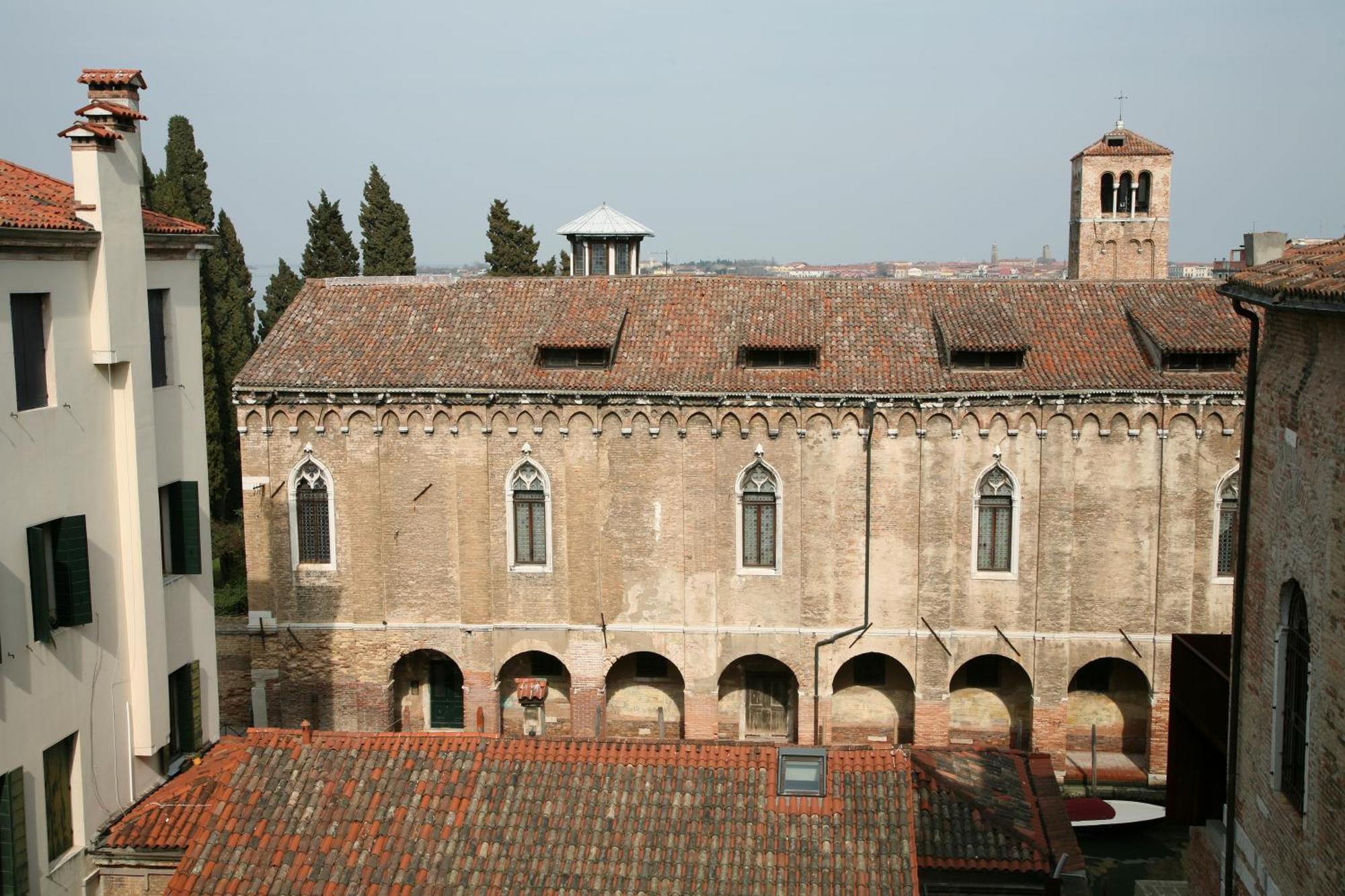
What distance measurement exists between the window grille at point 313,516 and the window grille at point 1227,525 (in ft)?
66.1

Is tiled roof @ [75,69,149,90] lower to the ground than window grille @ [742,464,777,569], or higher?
higher

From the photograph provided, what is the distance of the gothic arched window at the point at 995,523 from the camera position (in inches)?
1153

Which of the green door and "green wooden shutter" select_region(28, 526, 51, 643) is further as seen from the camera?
the green door

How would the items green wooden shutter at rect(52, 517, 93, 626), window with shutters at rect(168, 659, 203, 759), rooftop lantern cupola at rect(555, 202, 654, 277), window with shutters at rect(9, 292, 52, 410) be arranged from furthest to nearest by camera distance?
rooftop lantern cupola at rect(555, 202, 654, 277) → window with shutters at rect(168, 659, 203, 759) → green wooden shutter at rect(52, 517, 93, 626) → window with shutters at rect(9, 292, 52, 410)

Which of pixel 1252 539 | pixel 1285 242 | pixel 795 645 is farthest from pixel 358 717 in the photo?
pixel 1285 242

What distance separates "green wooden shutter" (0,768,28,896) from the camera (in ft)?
52.4

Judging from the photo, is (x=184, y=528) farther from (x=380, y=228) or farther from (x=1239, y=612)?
(x=380, y=228)

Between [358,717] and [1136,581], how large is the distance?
1817cm

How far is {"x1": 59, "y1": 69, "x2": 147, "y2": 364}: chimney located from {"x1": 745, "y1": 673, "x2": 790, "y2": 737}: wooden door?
58.7ft

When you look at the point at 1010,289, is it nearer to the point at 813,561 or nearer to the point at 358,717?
the point at 813,561

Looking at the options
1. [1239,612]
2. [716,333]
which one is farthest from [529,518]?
[1239,612]

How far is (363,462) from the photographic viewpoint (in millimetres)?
30172

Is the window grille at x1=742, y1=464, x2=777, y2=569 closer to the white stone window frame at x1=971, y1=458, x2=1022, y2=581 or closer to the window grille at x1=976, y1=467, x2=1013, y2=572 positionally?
the white stone window frame at x1=971, y1=458, x2=1022, y2=581

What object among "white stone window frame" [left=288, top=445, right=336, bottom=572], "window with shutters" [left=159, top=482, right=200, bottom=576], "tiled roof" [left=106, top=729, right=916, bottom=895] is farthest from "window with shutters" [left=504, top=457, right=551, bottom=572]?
"tiled roof" [left=106, top=729, right=916, bottom=895]
